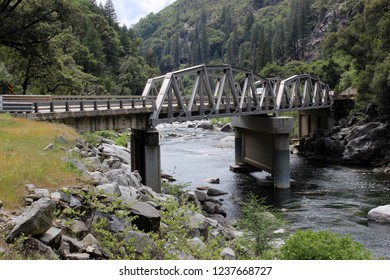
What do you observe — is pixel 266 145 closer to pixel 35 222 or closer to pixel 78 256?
pixel 78 256

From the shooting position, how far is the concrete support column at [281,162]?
151ft

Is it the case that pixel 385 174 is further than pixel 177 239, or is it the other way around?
pixel 385 174

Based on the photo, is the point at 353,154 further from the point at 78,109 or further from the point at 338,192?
the point at 78,109

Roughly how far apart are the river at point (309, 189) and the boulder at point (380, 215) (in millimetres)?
593

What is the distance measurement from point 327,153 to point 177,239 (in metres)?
54.0

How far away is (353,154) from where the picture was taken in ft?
191

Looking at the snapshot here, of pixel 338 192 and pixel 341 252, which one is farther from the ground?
pixel 341 252

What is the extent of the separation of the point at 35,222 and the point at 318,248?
8.49 m

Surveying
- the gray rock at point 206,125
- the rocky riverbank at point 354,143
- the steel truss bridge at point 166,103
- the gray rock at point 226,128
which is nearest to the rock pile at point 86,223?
the steel truss bridge at point 166,103

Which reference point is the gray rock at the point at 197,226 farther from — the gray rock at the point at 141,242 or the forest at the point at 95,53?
the forest at the point at 95,53

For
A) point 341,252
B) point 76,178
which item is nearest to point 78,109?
point 76,178
